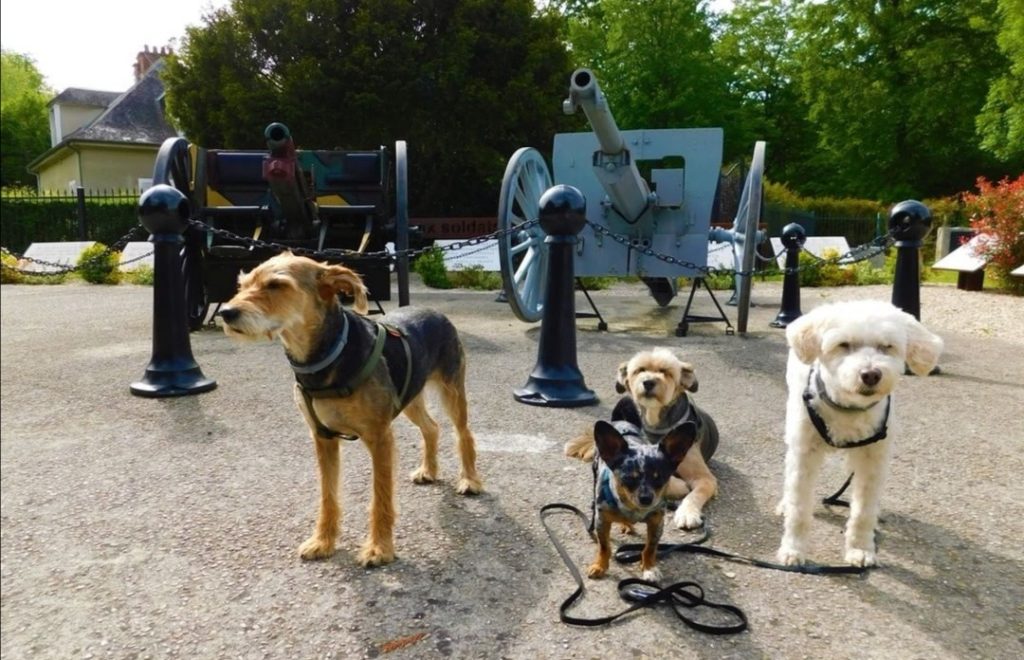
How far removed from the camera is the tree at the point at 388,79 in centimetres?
1875

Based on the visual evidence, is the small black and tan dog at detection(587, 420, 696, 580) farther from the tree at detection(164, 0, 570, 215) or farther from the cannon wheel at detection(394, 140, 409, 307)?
the tree at detection(164, 0, 570, 215)

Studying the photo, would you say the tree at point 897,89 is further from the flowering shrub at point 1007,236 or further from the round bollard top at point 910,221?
the round bollard top at point 910,221

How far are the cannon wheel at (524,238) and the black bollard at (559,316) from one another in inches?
69.4

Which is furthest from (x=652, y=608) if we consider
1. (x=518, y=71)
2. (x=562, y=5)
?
(x=562, y=5)

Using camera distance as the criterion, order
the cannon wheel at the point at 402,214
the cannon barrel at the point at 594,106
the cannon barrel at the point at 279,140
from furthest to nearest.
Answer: the cannon wheel at the point at 402,214 < the cannon barrel at the point at 279,140 < the cannon barrel at the point at 594,106

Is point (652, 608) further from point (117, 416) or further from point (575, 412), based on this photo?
point (117, 416)

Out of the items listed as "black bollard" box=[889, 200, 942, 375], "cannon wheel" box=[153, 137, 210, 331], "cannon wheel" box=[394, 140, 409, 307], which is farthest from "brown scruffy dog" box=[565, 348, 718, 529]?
"cannon wheel" box=[153, 137, 210, 331]

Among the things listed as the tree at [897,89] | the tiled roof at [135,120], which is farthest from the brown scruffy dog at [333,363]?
the tiled roof at [135,120]

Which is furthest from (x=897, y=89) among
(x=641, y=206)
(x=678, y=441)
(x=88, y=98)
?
(x=88, y=98)

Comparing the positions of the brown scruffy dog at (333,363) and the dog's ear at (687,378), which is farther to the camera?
the dog's ear at (687,378)

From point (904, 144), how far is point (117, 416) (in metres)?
27.8

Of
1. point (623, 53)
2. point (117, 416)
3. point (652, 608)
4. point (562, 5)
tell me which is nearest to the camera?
point (652, 608)

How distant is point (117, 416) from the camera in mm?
4445

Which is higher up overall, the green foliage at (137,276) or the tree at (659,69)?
the tree at (659,69)
